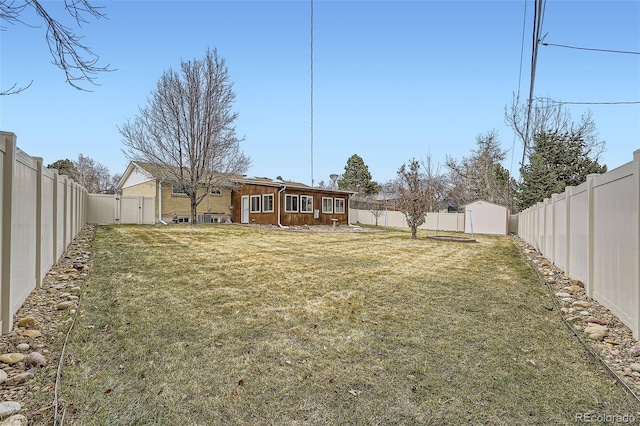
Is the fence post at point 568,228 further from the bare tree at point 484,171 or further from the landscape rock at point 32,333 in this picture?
the bare tree at point 484,171

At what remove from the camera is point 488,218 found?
19625 millimetres

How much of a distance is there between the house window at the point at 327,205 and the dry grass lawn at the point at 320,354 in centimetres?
1528

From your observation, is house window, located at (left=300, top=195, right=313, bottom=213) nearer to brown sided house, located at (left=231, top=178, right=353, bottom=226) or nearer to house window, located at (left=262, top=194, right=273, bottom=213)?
brown sided house, located at (left=231, top=178, right=353, bottom=226)

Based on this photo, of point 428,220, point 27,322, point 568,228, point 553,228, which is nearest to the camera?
point 27,322

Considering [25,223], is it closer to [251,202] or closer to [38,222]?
[38,222]

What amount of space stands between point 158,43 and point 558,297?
11.7 m

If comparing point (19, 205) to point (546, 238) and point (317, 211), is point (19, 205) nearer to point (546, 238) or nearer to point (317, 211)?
point (546, 238)

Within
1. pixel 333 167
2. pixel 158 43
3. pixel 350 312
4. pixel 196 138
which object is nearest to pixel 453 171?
pixel 333 167

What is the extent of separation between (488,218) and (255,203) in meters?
13.7

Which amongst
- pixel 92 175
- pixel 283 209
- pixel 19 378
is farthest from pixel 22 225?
pixel 92 175

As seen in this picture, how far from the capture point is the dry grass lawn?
7.39 ft

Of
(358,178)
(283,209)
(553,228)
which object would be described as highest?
(358,178)

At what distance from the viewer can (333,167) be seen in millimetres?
43125

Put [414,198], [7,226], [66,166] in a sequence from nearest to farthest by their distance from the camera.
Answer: [7,226] < [414,198] < [66,166]
